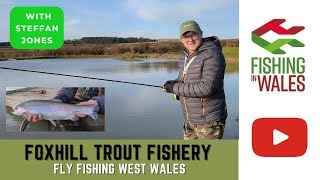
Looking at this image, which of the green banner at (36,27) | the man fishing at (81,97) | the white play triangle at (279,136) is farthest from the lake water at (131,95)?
the white play triangle at (279,136)

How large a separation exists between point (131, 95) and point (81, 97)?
46cm

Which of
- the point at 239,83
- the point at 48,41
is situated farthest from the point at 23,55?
the point at 239,83

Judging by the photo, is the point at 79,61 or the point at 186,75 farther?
Result: the point at 79,61

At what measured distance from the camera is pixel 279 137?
470 cm

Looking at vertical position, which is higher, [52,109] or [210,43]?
[210,43]

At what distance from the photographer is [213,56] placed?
185 inches

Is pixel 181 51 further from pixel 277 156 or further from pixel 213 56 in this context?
pixel 277 156

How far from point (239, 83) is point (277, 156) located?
73 cm

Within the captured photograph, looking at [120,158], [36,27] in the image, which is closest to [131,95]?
[120,158]

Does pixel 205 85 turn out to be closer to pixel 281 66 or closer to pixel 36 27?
pixel 281 66

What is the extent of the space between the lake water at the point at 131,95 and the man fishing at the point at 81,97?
0.15 ft

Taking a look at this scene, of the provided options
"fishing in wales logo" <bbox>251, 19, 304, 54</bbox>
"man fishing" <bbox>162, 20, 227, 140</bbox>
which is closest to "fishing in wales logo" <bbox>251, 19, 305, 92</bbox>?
"fishing in wales logo" <bbox>251, 19, 304, 54</bbox>

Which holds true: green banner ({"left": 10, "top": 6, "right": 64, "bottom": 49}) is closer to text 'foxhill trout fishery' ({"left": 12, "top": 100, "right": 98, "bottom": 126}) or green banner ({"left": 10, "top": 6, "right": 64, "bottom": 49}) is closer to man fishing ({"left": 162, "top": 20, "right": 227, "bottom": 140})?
text 'foxhill trout fishery' ({"left": 12, "top": 100, "right": 98, "bottom": 126})

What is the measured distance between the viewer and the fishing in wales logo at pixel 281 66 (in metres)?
4.71
